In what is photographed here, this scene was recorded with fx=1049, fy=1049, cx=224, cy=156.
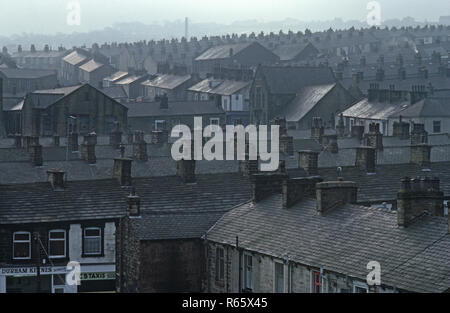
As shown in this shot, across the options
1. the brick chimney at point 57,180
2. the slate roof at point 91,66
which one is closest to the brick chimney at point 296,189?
the brick chimney at point 57,180

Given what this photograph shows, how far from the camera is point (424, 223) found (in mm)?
36938

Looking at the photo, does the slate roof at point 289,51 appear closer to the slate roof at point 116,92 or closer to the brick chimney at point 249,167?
the slate roof at point 116,92

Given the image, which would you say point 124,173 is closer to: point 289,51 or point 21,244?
point 21,244

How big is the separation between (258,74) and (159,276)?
83234 mm

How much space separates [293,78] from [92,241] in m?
79.3

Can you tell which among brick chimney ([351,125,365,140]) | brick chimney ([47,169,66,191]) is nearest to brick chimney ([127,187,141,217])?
brick chimney ([47,169,66,191])

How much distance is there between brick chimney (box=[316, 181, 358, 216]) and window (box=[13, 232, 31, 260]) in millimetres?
13139

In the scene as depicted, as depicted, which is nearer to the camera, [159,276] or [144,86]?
[159,276]

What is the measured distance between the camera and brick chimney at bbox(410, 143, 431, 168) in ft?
194

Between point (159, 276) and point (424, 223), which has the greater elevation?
point (424, 223)

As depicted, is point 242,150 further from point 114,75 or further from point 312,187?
point 114,75

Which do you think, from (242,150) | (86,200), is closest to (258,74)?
(242,150)

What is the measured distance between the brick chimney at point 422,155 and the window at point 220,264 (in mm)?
19983

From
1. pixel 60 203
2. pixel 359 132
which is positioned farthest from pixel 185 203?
pixel 359 132
